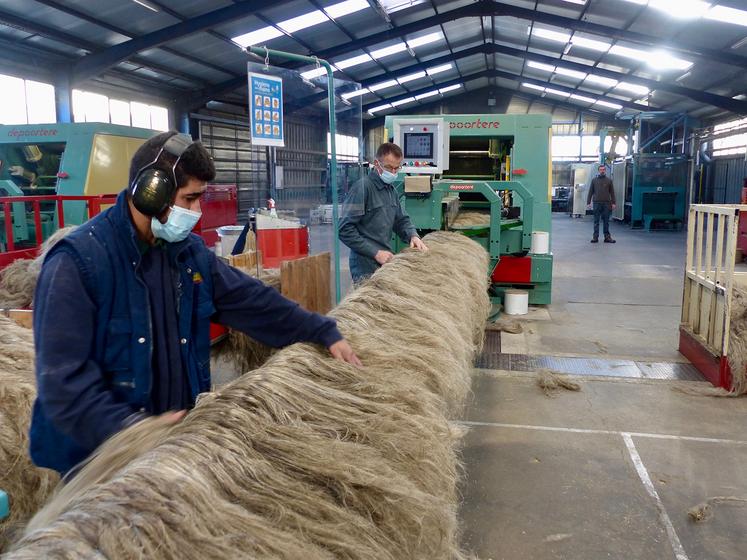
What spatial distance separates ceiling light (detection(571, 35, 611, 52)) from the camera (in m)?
14.9

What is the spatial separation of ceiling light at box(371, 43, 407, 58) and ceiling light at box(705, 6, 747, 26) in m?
7.89

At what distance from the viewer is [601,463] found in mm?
3213

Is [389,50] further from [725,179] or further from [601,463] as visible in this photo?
[601,463]

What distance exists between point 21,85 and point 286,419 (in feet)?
39.5

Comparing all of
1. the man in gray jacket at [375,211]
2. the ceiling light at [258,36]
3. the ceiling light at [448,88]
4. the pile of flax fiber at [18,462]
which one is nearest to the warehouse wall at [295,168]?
the man in gray jacket at [375,211]

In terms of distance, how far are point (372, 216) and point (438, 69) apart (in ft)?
59.3

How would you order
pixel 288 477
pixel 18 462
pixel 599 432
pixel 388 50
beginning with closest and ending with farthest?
pixel 288 477, pixel 18 462, pixel 599 432, pixel 388 50

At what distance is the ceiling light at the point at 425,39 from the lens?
53.5 feet

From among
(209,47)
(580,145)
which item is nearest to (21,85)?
(209,47)

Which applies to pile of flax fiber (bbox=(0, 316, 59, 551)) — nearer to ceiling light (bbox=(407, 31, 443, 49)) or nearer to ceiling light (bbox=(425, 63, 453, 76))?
ceiling light (bbox=(407, 31, 443, 49))

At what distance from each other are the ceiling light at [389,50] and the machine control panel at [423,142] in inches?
433

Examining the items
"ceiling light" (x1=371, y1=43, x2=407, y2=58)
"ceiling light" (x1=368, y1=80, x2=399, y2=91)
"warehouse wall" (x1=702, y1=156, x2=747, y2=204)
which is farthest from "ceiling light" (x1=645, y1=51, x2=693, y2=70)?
"ceiling light" (x1=368, y1=80, x2=399, y2=91)

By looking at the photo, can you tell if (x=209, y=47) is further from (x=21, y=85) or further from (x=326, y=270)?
(x=326, y=270)

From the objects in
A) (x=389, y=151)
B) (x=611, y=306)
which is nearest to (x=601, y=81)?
(x=611, y=306)
